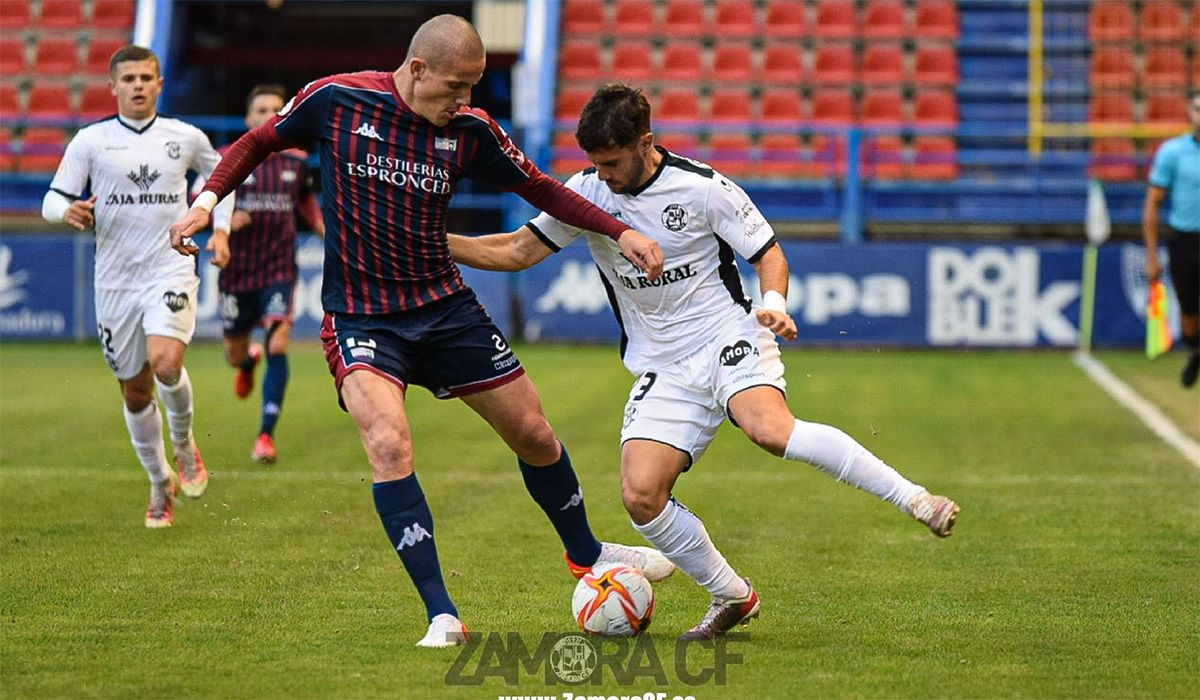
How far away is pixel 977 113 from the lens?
78.9 feet

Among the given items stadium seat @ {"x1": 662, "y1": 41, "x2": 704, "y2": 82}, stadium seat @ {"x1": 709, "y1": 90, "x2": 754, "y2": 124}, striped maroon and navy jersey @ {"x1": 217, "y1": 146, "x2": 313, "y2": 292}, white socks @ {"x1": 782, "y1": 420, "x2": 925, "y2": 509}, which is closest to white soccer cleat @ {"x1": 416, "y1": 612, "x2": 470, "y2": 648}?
white socks @ {"x1": 782, "y1": 420, "x2": 925, "y2": 509}

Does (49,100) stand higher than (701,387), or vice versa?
(49,100)

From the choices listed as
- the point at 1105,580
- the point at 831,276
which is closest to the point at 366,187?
the point at 1105,580

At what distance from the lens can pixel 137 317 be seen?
28.1ft

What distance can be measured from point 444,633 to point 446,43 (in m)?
1.98

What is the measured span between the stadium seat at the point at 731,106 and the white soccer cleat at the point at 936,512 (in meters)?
18.4

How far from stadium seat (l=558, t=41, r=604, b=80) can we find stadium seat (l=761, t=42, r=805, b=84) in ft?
7.68

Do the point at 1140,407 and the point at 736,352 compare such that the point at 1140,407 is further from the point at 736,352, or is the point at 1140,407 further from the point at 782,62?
the point at 782,62

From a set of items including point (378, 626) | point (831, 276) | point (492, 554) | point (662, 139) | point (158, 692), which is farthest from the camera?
point (662, 139)

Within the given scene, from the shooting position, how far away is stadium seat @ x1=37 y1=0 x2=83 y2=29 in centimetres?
2533

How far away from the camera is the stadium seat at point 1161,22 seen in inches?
941

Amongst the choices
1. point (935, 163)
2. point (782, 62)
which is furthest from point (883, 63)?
point (935, 163)

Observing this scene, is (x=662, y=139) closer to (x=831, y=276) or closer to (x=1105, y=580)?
(x=831, y=276)

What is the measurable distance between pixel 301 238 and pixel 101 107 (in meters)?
5.74
